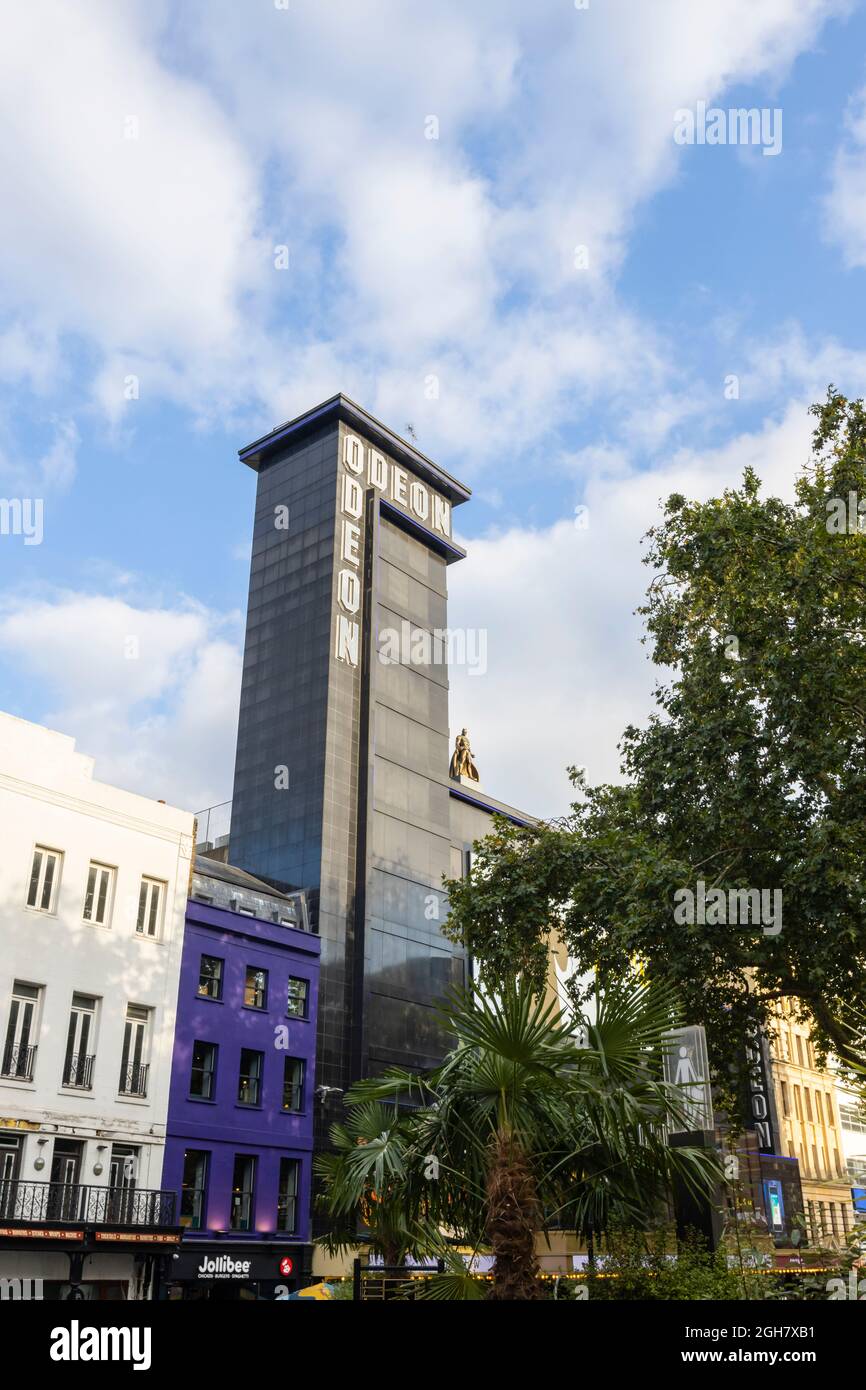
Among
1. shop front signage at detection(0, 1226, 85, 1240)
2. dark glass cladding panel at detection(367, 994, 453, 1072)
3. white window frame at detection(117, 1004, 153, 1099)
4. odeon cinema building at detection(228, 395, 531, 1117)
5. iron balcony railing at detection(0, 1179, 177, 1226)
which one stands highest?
odeon cinema building at detection(228, 395, 531, 1117)

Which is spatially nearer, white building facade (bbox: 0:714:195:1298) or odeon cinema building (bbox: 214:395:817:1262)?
white building facade (bbox: 0:714:195:1298)

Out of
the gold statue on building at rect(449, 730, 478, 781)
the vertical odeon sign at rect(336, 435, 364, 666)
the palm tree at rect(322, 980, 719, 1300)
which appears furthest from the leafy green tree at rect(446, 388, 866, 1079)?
the gold statue on building at rect(449, 730, 478, 781)

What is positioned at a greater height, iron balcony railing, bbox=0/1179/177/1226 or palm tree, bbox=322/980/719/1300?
palm tree, bbox=322/980/719/1300

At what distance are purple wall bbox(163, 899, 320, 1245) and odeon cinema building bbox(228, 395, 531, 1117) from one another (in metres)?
3.89

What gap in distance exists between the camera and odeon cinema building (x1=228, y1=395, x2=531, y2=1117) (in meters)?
50.9

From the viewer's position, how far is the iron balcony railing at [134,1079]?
113ft

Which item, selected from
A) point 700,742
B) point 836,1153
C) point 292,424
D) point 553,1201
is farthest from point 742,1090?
point 836,1153

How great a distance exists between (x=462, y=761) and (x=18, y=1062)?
127ft

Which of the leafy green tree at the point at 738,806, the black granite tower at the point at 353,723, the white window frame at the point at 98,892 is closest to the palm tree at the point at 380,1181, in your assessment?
the leafy green tree at the point at 738,806

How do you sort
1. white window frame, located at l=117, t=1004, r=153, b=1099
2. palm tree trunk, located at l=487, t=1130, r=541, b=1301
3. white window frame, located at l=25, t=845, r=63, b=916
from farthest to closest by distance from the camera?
white window frame, located at l=117, t=1004, r=153, b=1099, white window frame, located at l=25, t=845, r=63, b=916, palm tree trunk, located at l=487, t=1130, r=541, b=1301

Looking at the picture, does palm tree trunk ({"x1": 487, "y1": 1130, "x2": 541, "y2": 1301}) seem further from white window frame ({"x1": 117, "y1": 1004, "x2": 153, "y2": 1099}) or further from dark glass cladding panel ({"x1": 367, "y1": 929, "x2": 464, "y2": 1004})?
dark glass cladding panel ({"x1": 367, "y1": 929, "x2": 464, "y2": 1004})

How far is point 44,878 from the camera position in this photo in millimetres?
34000

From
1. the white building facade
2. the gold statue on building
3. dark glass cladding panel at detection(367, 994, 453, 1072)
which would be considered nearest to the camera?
the white building facade

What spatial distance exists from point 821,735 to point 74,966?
23332mm
